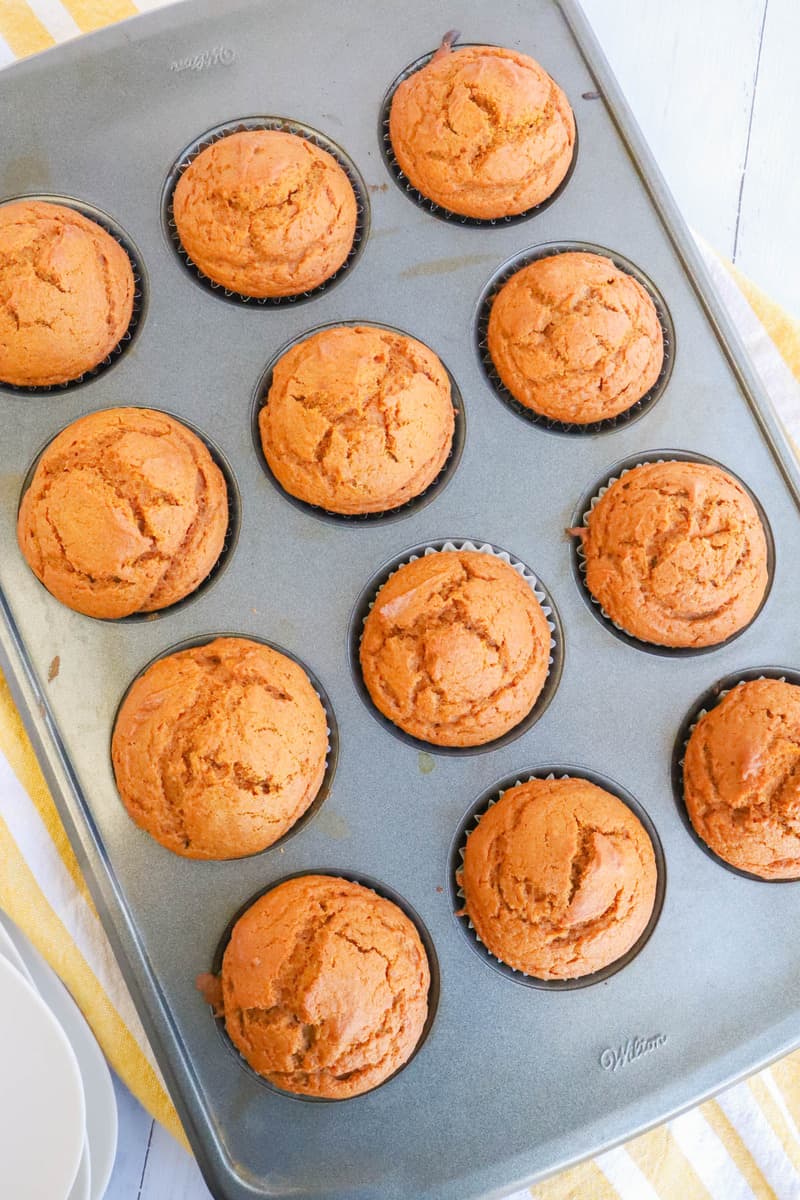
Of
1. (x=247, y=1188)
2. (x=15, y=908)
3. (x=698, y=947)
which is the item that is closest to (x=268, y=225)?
(x=15, y=908)

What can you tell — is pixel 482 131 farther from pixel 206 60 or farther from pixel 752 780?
pixel 752 780

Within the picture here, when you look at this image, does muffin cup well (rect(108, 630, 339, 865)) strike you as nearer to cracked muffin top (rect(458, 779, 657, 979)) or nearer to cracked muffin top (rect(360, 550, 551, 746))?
cracked muffin top (rect(360, 550, 551, 746))

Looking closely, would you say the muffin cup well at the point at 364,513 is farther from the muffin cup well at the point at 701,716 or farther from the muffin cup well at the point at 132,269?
the muffin cup well at the point at 701,716

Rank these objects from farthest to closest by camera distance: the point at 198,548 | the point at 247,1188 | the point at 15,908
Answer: the point at 15,908 → the point at 198,548 → the point at 247,1188

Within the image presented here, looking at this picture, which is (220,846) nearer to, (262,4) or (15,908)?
(15,908)

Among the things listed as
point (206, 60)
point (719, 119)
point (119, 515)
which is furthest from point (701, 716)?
point (206, 60)
